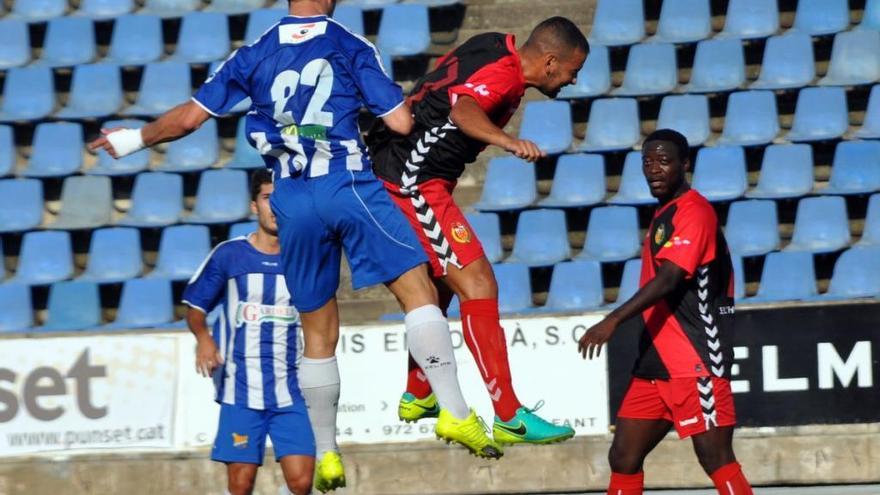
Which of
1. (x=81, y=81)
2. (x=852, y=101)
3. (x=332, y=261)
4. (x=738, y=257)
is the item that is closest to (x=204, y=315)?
(x=332, y=261)

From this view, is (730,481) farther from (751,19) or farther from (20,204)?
(20,204)

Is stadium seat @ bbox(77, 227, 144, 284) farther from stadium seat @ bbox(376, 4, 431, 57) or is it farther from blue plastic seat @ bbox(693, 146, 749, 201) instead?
blue plastic seat @ bbox(693, 146, 749, 201)

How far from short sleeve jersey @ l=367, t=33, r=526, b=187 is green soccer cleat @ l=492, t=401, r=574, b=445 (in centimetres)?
96

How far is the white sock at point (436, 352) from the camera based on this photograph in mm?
5824

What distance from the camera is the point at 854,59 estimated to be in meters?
12.3

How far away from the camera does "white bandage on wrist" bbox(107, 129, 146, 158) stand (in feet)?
19.1

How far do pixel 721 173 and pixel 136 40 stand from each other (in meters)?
4.86

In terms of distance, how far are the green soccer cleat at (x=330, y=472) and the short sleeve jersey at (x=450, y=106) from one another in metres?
1.06

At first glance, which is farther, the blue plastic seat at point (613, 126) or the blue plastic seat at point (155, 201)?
the blue plastic seat at point (155, 201)

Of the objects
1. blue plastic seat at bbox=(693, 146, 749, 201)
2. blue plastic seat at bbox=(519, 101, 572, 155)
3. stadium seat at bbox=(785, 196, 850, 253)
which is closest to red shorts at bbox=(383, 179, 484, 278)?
stadium seat at bbox=(785, 196, 850, 253)

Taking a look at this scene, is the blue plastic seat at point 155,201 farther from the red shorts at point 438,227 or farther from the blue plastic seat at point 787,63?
the red shorts at point 438,227

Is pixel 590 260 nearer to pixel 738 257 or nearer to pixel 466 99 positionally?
pixel 738 257

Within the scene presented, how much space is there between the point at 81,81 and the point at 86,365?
3.20m

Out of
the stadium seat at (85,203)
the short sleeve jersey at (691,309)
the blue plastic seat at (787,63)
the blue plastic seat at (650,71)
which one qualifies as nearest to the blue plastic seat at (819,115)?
the blue plastic seat at (787,63)
